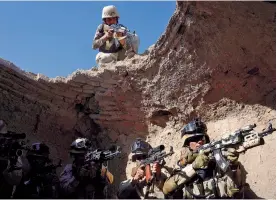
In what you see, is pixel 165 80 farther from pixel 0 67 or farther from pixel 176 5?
pixel 0 67

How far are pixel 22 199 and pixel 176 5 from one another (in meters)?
3.33

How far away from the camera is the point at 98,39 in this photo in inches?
328

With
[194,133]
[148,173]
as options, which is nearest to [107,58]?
[194,133]

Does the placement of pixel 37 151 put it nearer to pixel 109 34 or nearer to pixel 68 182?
pixel 68 182

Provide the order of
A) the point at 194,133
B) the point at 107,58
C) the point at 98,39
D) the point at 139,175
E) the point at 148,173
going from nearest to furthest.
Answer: the point at 148,173 < the point at 139,175 < the point at 194,133 < the point at 107,58 < the point at 98,39

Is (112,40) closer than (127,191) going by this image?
No

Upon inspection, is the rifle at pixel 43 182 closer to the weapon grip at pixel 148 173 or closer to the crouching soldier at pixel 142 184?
the crouching soldier at pixel 142 184

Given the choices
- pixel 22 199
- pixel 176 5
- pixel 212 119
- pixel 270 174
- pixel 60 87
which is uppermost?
pixel 176 5

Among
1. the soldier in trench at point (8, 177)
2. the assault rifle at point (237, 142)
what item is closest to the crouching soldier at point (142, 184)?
the assault rifle at point (237, 142)

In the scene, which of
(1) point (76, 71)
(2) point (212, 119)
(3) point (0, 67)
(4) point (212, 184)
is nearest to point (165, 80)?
(2) point (212, 119)

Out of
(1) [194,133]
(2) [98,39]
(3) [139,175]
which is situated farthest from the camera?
(2) [98,39]

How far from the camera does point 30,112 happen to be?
742cm

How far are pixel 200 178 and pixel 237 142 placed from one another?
2.21 feet

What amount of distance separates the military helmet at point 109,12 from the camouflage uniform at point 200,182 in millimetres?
3497
